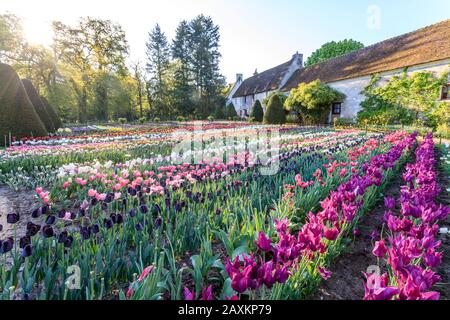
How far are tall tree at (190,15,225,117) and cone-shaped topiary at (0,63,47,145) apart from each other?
3524 cm

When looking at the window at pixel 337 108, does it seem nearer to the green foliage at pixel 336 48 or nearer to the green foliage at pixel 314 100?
the green foliage at pixel 314 100

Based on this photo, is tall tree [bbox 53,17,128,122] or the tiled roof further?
tall tree [bbox 53,17,128,122]

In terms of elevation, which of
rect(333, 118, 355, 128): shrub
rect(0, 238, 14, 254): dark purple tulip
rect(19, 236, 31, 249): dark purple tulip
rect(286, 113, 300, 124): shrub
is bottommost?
rect(19, 236, 31, 249): dark purple tulip

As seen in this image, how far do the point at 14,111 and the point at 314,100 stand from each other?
22160mm

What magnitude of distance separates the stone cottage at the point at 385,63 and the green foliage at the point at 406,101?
2.32 ft

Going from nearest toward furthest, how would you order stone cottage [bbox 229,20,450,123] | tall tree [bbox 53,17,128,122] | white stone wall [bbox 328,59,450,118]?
stone cottage [bbox 229,20,450,123], white stone wall [bbox 328,59,450,118], tall tree [bbox 53,17,128,122]

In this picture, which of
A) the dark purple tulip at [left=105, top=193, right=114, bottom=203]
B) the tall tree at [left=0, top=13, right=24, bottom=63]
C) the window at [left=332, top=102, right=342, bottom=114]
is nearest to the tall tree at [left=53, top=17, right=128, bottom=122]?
the tall tree at [left=0, top=13, right=24, bottom=63]

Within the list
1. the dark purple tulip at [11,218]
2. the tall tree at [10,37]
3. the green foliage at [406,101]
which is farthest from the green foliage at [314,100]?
the tall tree at [10,37]

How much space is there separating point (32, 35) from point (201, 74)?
25351mm

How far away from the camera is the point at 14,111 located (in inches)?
410

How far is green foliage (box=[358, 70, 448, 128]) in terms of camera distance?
17841 mm

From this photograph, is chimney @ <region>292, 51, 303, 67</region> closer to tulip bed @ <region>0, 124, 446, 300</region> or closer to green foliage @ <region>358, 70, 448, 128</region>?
green foliage @ <region>358, 70, 448, 128</region>

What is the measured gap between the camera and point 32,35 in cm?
2848
